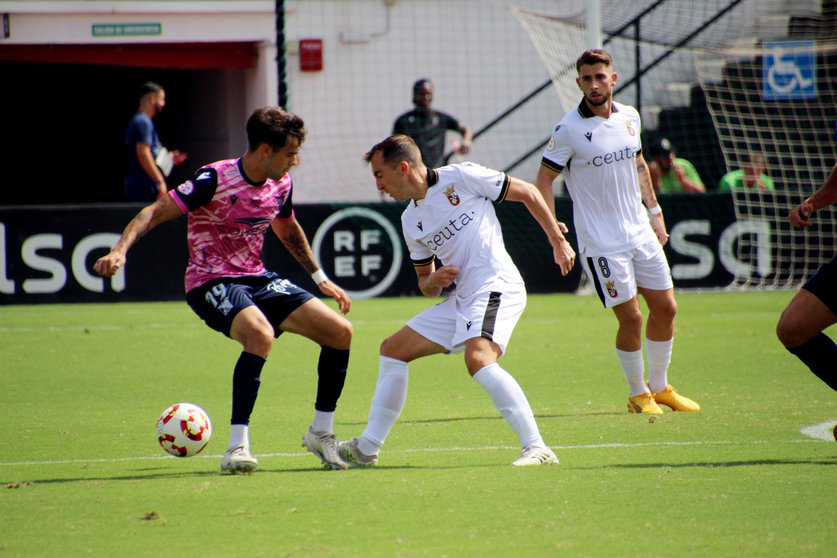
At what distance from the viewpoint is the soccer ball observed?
5.29 metres

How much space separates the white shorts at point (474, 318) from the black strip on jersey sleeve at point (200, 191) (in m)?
1.20

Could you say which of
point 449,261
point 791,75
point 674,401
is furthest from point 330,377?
point 791,75

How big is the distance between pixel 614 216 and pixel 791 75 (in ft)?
39.6

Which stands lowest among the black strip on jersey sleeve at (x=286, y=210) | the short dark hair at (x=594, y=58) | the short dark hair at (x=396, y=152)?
the black strip on jersey sleeve at (x=286, y=210)

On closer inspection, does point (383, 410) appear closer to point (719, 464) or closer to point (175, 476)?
point (175, 476)

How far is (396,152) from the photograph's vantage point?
5.14 metres

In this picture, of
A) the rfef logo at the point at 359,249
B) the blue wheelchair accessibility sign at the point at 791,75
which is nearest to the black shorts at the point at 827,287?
the rfef logo at the point at 359,249

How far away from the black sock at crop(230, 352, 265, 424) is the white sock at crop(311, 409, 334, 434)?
37 cm

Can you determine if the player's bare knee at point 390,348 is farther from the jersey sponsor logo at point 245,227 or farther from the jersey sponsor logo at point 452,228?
the jersey sponsor logo at point 245,227

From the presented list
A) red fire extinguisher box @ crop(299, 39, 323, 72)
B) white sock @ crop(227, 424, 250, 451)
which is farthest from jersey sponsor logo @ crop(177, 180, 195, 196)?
red fire extinguisher box @ crop(299, 39, 323, 72)

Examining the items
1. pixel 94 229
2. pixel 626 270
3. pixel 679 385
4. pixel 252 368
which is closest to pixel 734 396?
pixel 679 385

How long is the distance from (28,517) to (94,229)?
32.2 feet

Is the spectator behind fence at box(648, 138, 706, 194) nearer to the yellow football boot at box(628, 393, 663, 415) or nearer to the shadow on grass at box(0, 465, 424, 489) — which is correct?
the yellow football boot at box(628, 393, 663, 415)

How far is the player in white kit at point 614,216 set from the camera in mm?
6691
